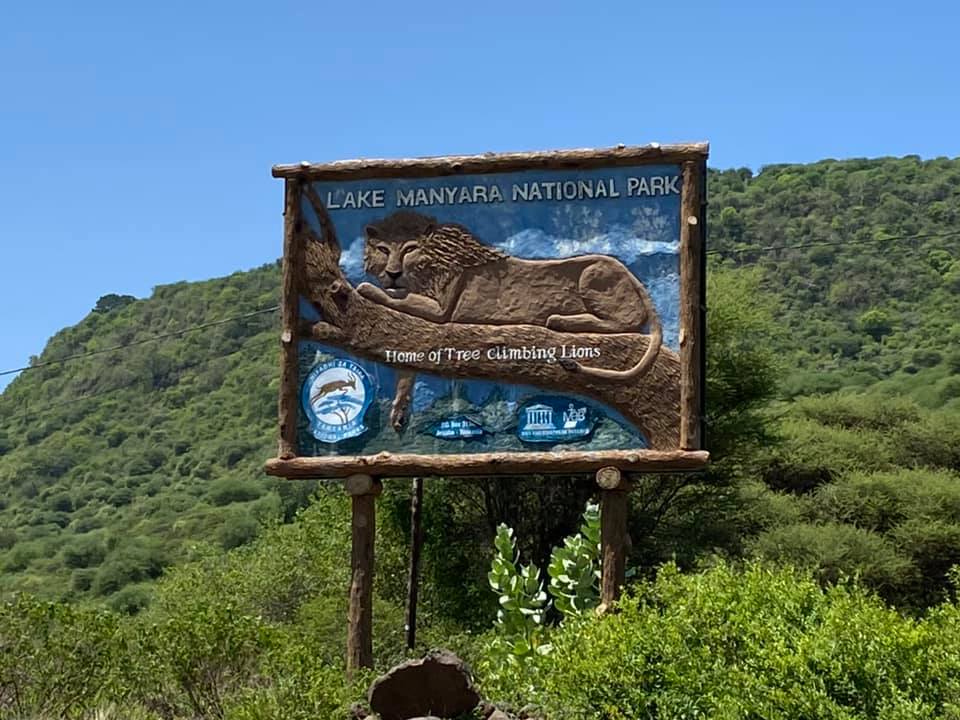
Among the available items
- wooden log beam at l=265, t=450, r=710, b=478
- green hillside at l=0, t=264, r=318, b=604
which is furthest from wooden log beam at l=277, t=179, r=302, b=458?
green hillside at l=0, t=264, r=318, b=604

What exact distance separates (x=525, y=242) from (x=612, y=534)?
3079 millimetres

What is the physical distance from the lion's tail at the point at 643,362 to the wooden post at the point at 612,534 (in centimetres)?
94

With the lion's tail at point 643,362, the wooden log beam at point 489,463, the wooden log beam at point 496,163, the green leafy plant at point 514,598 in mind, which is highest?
the wooden log beam at point 496,163

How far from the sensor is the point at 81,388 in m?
89.9

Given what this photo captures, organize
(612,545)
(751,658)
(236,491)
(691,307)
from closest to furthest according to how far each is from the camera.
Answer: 1. (751,658)
2. (612,545)
3. (691,307)
4. (236,491)

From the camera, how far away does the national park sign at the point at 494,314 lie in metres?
14.4

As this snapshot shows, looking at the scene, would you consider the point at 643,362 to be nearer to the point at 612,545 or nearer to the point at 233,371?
the point at 612,545

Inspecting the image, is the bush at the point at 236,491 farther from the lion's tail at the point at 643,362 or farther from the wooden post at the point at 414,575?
the lion's tail at the point at 643,362

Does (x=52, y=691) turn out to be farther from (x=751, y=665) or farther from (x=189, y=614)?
(x=751, y=665)

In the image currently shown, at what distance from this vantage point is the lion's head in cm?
1510

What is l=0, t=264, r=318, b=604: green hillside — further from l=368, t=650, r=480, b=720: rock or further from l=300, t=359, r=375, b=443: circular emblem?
l=368, t=650, r=480, b=720: rock

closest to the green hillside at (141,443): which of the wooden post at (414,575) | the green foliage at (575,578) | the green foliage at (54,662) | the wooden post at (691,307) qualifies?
the wooden post at (414,575)

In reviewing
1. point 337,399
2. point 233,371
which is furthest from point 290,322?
point 233,371

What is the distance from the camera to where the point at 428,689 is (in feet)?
39.4
